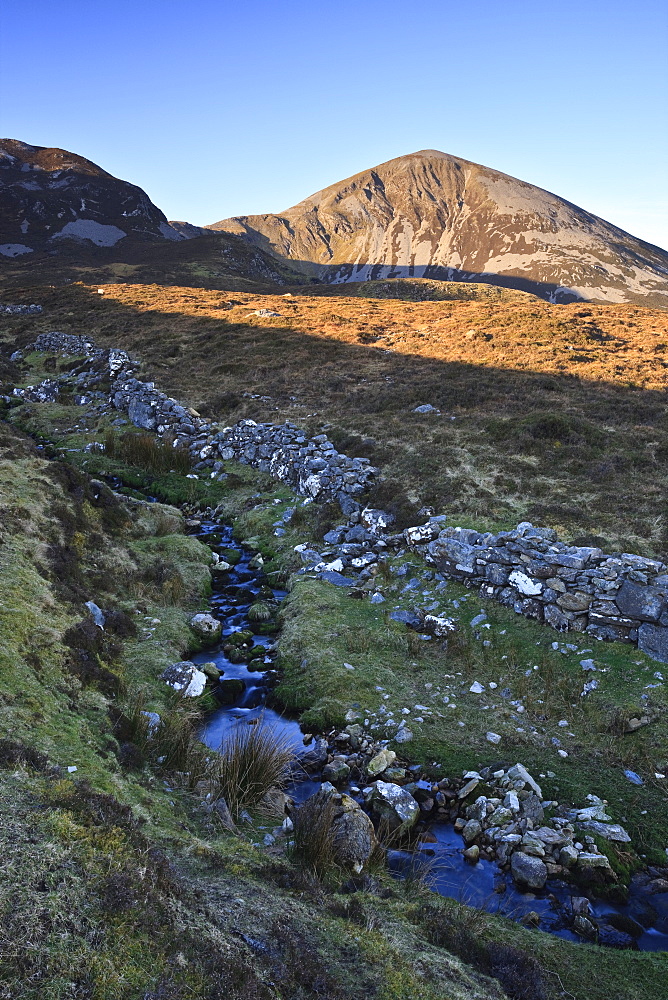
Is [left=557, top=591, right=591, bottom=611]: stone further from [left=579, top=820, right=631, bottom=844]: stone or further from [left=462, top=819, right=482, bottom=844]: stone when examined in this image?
[left=462, top=819, right=482, bottom=844]: stone

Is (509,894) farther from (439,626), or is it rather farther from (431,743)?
(439,626)

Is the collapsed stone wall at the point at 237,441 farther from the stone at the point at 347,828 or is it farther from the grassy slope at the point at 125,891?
the grassy slope at the point at 125,891

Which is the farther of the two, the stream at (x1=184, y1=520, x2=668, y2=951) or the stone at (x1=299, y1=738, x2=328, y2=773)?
the stone at (x1=299, y1=738, x2=328, y2=773)

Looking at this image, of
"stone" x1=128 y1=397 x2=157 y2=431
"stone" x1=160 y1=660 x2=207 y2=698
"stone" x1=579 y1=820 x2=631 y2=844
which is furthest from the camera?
"stone" x1=128 y1=397 x2=157 y2=431

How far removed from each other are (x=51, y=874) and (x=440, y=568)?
986 cm

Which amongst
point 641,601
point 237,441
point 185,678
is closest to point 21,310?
point 237,441

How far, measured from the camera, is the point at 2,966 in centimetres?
295

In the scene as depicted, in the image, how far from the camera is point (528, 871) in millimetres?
6215

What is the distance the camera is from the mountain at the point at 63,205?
307 ft

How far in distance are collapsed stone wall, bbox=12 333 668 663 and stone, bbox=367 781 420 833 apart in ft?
15.9

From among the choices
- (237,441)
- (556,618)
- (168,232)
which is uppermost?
(168,232)

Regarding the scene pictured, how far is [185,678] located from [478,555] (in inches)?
255

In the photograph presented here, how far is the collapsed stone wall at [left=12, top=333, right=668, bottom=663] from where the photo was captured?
9672 millimetres

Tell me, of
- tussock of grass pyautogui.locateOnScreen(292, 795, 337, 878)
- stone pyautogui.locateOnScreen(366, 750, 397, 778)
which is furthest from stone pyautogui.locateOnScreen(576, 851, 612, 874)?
tussock of grass pyautogui.locateOnScreen(292, 795, 337, 878)
